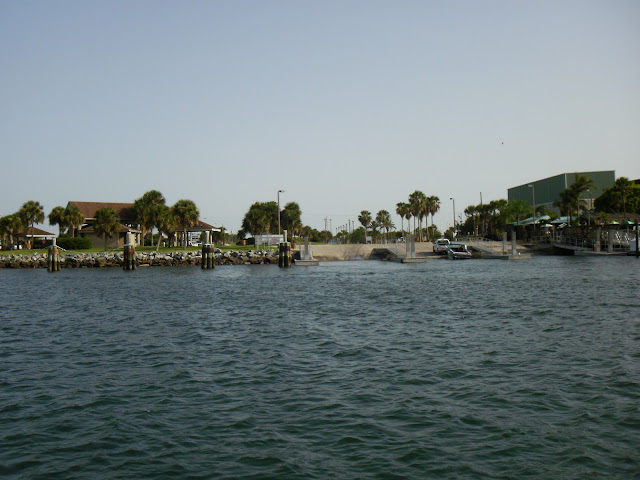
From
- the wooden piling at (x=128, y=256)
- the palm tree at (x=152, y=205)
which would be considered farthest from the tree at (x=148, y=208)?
the wooden piling at (x=128, y=256)

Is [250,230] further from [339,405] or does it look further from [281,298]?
[339,405]

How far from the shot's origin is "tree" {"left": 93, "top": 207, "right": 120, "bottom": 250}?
310ft

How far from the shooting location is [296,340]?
62.4ft

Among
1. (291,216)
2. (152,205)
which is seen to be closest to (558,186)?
(291,216)

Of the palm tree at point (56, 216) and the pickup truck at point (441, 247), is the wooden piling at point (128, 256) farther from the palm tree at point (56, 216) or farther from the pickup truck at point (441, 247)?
the pickup truck at point (441, 247)

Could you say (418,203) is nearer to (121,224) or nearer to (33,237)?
(121,224)

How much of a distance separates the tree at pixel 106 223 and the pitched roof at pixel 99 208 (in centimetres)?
1315

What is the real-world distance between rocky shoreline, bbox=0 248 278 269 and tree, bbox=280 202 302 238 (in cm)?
Result: 4564

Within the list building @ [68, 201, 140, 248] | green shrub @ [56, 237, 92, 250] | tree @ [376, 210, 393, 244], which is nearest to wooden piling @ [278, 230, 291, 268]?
building @ [68, 201, 140, 248]

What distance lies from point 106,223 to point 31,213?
48.4 ft

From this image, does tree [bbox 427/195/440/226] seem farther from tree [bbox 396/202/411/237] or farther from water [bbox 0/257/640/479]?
water [bbox 0/257/640/479]

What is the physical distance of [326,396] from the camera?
1198cm

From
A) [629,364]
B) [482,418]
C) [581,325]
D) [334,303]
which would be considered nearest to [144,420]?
[482,418]

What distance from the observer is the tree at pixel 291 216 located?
133 metres
